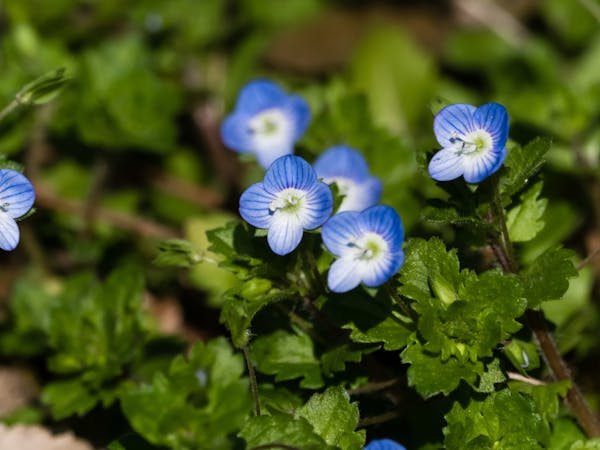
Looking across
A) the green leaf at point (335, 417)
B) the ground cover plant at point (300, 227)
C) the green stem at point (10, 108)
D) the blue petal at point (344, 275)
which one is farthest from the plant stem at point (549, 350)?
the green stem at point (10, 108)

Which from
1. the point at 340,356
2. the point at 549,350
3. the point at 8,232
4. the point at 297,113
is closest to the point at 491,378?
the point at 549,350

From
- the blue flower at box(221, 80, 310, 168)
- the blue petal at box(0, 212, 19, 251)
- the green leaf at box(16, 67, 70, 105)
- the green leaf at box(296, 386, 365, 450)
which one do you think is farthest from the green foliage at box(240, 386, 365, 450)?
the blue flower at box(221, 80, 310, 168)

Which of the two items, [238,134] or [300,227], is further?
[238,134]

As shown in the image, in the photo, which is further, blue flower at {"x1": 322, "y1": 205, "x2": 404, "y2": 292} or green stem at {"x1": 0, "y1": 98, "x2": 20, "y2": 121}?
green stem at {"x1": 0, "y1": 98, "x2": 20, "y2": 121}

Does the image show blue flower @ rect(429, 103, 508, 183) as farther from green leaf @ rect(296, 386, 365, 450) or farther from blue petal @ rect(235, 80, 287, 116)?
blue petal @ rect(235, 80, 287, 116)

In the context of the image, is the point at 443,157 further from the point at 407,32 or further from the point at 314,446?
the point at 407,32

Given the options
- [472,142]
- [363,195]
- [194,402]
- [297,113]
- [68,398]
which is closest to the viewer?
[472,142]

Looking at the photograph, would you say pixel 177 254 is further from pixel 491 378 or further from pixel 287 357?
pixel 491 378
